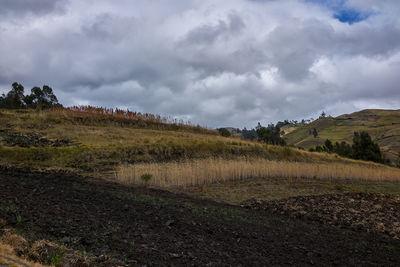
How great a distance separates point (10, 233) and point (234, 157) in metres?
17.5

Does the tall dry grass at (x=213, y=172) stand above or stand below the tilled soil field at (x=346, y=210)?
above

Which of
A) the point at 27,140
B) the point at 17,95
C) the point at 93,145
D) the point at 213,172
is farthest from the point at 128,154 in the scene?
the point at 17,95

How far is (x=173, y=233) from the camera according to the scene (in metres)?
5.97

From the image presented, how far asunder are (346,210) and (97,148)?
13069 millimetres

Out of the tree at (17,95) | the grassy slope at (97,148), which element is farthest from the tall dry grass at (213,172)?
the tree at (17,95)

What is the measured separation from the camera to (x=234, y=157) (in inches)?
832

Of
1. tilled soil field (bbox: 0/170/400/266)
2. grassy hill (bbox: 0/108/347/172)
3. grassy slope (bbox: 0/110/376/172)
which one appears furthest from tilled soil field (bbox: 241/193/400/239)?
grassy slope (bbox: 0/110/376/172)

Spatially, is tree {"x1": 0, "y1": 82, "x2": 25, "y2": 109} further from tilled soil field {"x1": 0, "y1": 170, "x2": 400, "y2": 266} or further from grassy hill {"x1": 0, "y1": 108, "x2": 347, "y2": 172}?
tilled soil field {"x1": 0, "y1": 170, "x2": 400, "y2": 266}

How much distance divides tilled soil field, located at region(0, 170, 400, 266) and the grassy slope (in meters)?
6.88

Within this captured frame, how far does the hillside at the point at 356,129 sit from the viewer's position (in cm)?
10963

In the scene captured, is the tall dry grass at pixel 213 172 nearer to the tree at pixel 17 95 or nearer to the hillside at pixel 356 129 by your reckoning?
the tree at pixel 17 95

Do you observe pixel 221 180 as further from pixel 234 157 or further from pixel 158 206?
pixel 158 206

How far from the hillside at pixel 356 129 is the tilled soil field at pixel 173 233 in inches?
3639

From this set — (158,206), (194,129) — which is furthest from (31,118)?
(158,206)
